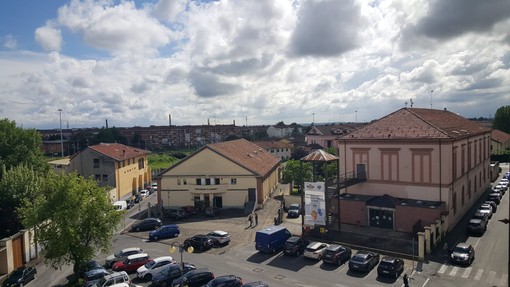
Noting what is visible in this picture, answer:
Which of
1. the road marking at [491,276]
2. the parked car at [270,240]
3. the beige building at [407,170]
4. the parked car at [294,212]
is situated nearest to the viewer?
the road marking at [491,276]

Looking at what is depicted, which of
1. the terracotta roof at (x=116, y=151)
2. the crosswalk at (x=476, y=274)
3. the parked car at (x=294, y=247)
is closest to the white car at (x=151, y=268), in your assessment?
the parked car at (x=294, y=247)

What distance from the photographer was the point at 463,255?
1115 inches

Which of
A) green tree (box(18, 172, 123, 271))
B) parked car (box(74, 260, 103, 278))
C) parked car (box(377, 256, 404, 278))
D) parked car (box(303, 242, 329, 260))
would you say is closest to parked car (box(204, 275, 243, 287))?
parked car (box(303, 242, 329, 260))

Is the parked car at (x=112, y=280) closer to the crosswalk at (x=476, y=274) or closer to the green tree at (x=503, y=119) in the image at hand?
the crosswalk at (x=476, y=274)

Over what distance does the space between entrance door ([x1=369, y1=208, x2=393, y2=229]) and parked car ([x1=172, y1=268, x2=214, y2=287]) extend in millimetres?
17695

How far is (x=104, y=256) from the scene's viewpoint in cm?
3559

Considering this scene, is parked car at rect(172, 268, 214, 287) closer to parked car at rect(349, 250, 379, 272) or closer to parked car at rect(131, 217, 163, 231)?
parked car at rect(349, 250, 379, 272)

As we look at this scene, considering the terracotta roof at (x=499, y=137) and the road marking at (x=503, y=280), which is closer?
the road marking at (x=503, y=280)

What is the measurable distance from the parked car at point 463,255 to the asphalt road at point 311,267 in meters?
0.46

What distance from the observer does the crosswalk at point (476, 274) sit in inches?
1003

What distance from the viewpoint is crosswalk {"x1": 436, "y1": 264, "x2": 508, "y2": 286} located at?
2547 cm

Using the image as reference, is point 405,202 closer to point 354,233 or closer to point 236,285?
point 354,233

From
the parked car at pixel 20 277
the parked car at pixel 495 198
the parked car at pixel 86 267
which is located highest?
the parked car at pixel 495 198

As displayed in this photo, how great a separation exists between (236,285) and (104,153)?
41.1 m
